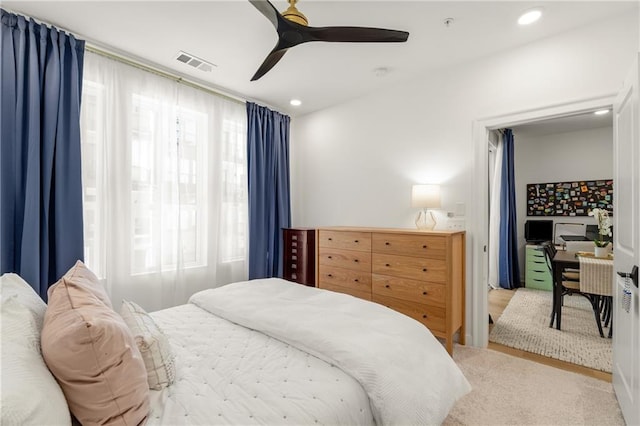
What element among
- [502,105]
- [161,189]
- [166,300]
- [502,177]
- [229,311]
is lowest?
[166,300]

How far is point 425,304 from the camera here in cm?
272

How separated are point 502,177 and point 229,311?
4.98m

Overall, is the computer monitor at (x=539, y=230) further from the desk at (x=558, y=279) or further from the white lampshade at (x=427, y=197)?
the white lampshade at (x=427, y=197)

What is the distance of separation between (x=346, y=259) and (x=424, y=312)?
0.95 metres

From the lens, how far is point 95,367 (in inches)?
35.9

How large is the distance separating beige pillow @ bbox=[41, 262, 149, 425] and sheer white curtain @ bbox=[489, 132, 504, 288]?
5423mm

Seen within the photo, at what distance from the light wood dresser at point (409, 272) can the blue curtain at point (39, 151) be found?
7.92 ft

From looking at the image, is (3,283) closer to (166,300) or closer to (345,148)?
(166,300)

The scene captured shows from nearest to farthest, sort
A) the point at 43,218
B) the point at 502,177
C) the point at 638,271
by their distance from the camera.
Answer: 1. the point at 638,271
2. the point at 43,218
3. the point at 502,177

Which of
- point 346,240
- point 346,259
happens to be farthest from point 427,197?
point 346,259

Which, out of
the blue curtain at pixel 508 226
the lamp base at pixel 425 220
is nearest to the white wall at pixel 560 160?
the blue curtain at pixel 508 226

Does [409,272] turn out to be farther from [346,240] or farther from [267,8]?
[267,8]

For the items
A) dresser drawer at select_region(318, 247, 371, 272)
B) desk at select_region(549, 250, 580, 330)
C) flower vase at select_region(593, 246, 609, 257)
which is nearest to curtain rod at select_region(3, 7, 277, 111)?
dresser drawer at select_region(318, 247, 371, 272)

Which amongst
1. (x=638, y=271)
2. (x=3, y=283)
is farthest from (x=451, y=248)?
(x=3, y=283)
